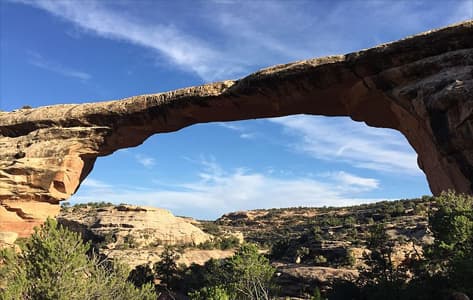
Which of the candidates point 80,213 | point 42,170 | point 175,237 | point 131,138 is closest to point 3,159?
point 42,170

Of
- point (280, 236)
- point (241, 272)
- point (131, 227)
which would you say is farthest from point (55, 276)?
point (280, 236)

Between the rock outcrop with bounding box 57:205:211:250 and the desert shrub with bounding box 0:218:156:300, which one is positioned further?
the rock outcrop with bounding box 57:205:211:250

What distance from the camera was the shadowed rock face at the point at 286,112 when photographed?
11797mm

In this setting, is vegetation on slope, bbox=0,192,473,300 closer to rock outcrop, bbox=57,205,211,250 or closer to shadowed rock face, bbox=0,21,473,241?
shadowed rock face, bbox=0,21,473,241

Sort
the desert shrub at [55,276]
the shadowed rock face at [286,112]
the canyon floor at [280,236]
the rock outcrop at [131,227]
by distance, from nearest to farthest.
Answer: the desert shrub at [55,276]
the shadowed rock face at [286,112]
the canyon floor at [280,236]
the rock outcrop at [131,227]

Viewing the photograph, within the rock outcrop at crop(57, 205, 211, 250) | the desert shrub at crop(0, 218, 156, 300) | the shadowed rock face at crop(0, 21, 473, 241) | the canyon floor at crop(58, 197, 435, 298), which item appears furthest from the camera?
the rock outcrop at crop(57, 205, 211, 250)

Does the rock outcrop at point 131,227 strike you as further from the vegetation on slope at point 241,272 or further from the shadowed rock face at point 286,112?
the vegetation on slope at point 241,272

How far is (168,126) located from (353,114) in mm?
7860

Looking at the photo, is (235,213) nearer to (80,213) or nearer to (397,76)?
(80,213)

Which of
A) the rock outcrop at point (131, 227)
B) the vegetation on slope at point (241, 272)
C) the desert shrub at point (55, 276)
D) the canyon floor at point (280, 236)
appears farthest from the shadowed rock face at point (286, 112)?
the rock outcrop at point (131, 227)

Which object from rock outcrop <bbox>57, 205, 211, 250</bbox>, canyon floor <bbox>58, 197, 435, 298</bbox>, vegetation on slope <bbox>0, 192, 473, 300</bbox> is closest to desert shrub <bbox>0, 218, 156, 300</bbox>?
vegetation on slope <bbox>0, 192, 473, 300</bbox>

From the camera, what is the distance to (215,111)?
16.4 meters

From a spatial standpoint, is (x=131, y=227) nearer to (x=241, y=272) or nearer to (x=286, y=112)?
(x=241, y=272)

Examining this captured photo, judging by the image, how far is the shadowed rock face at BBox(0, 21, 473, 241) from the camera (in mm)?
11797
